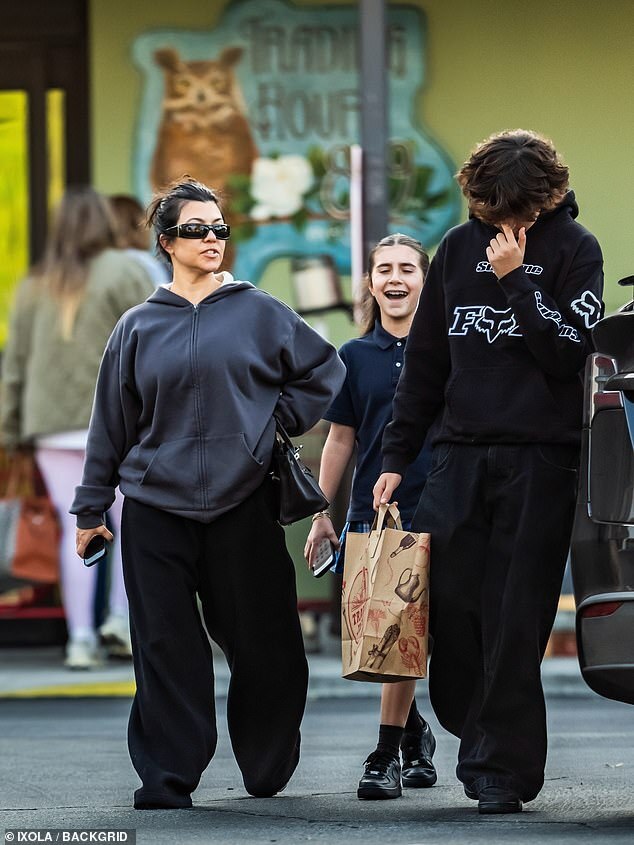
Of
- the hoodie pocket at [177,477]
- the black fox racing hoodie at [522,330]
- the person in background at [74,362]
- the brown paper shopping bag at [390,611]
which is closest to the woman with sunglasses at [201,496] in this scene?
the hoodie pocket at [177,477]

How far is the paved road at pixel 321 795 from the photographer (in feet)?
16.5

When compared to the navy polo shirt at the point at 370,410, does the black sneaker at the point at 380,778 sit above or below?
below

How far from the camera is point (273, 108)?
11289mm

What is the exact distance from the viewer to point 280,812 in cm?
550

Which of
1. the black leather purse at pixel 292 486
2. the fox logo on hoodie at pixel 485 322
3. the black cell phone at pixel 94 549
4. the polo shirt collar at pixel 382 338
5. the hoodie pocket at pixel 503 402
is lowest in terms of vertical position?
the black cell phone at pixel 94 549

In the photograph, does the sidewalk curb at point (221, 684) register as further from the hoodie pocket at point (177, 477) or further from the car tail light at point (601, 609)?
the car tail light at point (601, 609)

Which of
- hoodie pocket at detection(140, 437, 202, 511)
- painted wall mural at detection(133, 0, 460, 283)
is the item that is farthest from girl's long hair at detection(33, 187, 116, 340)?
hoodie pocket at detection(140, 437, 202, 511)

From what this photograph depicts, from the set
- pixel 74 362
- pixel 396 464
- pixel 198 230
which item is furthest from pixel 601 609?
pixel 74 362

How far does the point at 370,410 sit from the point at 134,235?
4.70 m

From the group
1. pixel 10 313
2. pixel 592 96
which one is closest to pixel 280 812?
pixel 10 313

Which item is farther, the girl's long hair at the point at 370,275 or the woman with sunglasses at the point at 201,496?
the girl's long hair at the point at 370,275

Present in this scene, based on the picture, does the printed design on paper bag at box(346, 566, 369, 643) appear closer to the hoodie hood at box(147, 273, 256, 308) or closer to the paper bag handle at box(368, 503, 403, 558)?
the paper bag handle at box(368, 503, 403, 558)

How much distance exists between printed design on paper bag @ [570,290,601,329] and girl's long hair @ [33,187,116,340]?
5200 mm

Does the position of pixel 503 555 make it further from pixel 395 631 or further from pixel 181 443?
pixel 181 443
